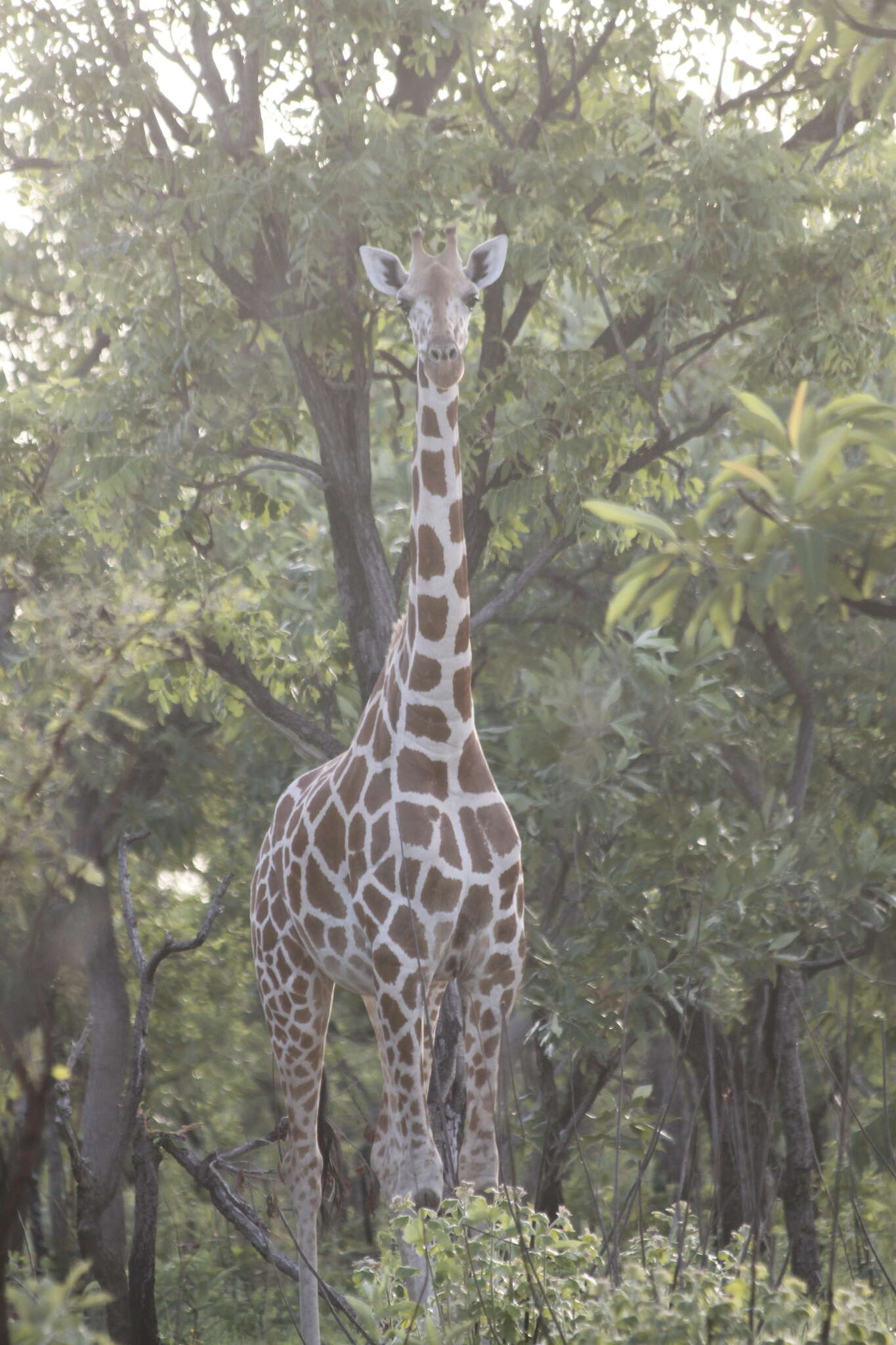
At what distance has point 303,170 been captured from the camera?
8062mm

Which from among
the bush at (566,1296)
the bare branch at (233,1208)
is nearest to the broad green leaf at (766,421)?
the bush at (566,1296)

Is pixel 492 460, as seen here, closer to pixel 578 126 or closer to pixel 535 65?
pixel 578 126

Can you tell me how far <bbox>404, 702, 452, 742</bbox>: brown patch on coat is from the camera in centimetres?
591

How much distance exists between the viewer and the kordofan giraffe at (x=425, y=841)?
564 centimetres

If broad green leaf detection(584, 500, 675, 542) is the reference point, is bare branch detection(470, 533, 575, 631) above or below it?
above

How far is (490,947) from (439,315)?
8.07 ft

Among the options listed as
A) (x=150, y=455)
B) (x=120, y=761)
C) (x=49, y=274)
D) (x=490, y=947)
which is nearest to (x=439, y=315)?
(x=490, y=947)

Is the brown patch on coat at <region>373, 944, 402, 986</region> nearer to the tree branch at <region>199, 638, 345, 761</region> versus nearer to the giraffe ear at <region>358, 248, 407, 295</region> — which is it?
the giraffe ear at <region>358, 248, 407, 295</region>

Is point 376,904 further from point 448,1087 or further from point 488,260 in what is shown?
point 488,260

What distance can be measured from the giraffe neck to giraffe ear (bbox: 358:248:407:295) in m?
0.51

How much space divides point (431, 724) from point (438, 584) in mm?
571

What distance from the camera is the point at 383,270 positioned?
623cm

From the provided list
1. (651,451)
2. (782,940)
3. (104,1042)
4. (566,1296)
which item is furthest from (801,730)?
(566,1296)

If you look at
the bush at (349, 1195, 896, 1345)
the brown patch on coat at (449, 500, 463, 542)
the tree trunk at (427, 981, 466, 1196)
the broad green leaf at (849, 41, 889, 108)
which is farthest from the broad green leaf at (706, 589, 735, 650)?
the tree trunk at (427, 981, 466, 1196)
